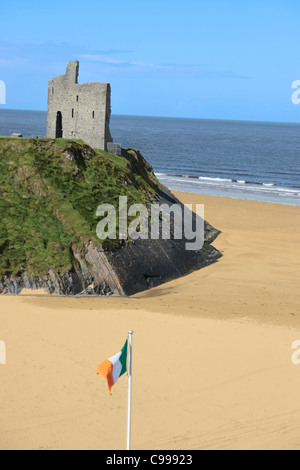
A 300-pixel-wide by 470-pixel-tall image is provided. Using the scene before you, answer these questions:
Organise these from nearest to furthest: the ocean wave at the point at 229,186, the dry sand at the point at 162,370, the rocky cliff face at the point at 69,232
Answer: the dry sand at the point at 162,370
the rocky cliff face at the point at 69,232
the ocean wave at the point at 229,186

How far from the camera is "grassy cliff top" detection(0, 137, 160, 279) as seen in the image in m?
20.1

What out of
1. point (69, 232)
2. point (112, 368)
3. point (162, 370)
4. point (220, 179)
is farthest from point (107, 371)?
point (220, 179)

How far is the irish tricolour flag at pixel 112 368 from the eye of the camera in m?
9.80

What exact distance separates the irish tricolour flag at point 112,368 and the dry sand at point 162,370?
208cm

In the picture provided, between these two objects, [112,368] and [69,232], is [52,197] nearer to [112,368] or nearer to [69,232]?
[69,232]

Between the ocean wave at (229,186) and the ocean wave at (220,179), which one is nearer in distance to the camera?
the ocean wave at (229,186)

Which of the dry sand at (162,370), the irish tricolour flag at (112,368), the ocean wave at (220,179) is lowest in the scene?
the dry sand at (162,370)

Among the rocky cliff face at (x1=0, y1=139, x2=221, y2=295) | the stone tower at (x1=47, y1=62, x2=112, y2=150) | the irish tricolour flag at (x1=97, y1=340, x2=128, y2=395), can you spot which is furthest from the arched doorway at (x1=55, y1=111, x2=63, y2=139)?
the irish tricolour flag at (x1=97, y1=340, x2=128, y2=395)

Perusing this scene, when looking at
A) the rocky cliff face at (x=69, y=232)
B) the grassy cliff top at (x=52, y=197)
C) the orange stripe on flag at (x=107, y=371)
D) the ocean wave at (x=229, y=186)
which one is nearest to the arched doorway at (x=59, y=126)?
the grassy cliff top at (x=52, y=197)

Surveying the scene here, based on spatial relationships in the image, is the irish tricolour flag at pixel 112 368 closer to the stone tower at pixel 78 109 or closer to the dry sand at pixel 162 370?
the dry sand at pixel 162 370

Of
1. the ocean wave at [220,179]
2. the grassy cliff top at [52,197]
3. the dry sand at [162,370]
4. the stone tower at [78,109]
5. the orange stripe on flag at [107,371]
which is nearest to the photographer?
the orange stripe on flag at [107,371]

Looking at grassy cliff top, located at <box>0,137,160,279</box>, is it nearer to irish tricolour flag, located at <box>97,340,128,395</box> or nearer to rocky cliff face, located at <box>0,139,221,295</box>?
rocky cliff face, located at <box>0,139,221,295</box>

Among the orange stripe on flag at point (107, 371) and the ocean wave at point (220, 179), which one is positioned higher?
the ocean wave at point (220, 179)
